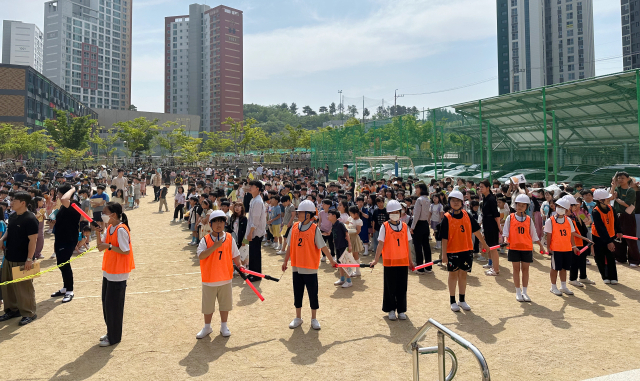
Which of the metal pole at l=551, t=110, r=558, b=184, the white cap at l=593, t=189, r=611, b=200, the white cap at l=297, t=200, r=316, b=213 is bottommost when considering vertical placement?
the white cap at l=297, t=200, r=316, b=213

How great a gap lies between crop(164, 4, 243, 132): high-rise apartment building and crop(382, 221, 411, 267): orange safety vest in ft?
333

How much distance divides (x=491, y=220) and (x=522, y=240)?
2.02m

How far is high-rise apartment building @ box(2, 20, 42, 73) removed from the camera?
137m

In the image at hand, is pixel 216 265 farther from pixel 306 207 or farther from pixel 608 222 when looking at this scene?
pixel 608 222

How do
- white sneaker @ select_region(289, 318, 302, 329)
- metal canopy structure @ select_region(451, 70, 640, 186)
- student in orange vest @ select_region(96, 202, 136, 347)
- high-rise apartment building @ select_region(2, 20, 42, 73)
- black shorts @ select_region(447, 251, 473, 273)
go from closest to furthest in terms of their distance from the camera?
student in orange vest @ select_region(96, 202, 136, 347)
white sneaker @ select_region(289, 318, 302, 329)
black shorts @ select_region(447, 251, 473, 273)
metal canopy structure @ select_region(451, 70, 640, 186)
high-rise apartment building @ select_region(2, 20, 42, 73)

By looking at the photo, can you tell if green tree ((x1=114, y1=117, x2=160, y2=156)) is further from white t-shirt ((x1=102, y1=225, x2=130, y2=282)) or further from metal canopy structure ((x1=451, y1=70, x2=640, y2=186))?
white t-shirt ((x1=102, y1=225, x2=130, y2=282))

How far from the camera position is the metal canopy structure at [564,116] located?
1092 centimetres

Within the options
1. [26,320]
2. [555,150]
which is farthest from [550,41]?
[26,320]

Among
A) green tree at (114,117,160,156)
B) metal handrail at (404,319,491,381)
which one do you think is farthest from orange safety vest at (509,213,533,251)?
green tree at (114,117,160,156)

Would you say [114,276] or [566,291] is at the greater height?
[114,276]

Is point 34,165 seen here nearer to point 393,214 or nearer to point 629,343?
point 393,214

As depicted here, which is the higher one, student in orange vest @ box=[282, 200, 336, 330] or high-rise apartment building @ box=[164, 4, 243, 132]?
high-rise apartment building @ box=[164, 4, 243, 132]

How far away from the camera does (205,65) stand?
112 meters

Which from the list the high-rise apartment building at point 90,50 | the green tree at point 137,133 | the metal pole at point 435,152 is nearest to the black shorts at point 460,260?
the metal pole at point 435,152
